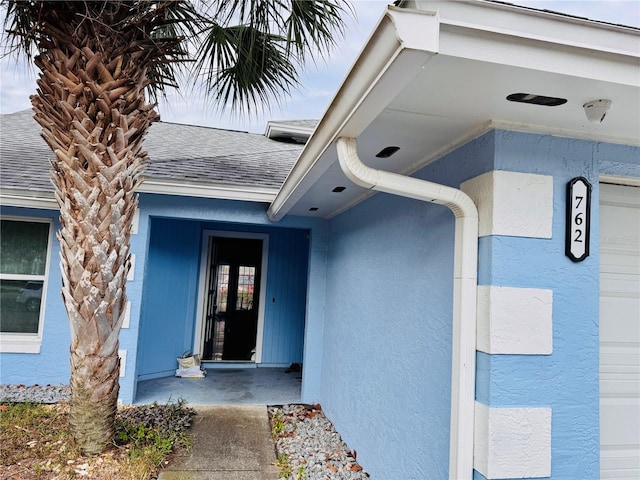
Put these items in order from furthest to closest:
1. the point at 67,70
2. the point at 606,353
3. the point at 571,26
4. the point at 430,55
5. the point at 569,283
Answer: the point at 67,70
the point at 606,353
the point at 569,283
the point at 571,26
the point at 430,55

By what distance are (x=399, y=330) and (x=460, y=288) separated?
1204 mm

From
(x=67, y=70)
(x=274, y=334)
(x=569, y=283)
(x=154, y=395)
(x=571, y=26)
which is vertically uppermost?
(x=67, y=70)

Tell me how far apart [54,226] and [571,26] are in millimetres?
6731

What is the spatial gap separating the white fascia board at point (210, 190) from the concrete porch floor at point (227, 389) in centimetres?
296

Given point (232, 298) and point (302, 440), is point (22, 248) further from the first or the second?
point (302, 440)

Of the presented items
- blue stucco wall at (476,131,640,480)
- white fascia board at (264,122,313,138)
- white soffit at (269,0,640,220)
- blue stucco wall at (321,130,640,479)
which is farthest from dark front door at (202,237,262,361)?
blue stucco wall at (476,131,640,480)

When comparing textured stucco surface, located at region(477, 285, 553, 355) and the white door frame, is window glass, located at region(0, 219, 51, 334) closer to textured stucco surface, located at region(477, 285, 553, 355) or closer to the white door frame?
the white door frame

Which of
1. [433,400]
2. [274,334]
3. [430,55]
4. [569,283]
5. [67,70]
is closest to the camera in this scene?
[430,55]

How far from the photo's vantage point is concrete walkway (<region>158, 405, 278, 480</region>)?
4008 mm

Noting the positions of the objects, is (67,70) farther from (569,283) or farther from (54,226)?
(569,283)

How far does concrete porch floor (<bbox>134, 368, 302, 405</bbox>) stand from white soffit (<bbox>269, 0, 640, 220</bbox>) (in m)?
4.99

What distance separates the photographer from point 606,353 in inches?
97.0

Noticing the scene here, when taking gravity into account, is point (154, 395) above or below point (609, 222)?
below

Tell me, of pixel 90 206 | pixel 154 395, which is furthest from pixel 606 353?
pixel 154 395
